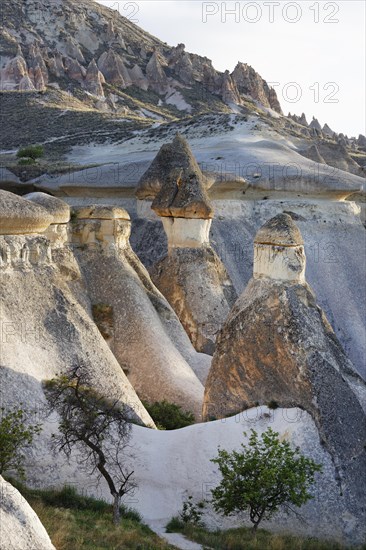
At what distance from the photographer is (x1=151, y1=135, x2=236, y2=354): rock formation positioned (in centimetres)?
1823

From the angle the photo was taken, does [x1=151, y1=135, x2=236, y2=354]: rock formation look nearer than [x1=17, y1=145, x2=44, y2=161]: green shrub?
Yes

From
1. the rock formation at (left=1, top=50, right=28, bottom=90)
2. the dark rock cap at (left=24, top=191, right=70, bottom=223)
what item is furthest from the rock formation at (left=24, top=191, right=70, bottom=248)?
the rock formation at (left=1, top=50, right=28, bottom=90)

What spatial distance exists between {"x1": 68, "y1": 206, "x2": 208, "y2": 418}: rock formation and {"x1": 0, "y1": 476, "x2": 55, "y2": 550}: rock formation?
7826mm

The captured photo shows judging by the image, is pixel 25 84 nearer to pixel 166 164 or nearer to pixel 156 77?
pixel 156 77

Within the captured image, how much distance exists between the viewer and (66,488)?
10.5 meters

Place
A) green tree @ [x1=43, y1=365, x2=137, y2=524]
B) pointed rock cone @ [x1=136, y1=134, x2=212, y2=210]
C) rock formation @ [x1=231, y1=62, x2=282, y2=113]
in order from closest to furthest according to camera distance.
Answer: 1. green tree @ [x1=43, y1=365, x2=137, y2=524]
2. pointed rock cone @ [x1=136, y1=134, x2=212, y2=210]
3. rock formation @ [x1=231, y1=62, x2=282, y2=113]

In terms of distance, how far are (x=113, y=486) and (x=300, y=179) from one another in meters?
17.6

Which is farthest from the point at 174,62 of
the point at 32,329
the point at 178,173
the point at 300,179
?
the point at 32,329

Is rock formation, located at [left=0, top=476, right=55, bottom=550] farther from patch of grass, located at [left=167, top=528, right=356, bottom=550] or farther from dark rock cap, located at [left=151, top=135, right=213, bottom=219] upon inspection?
dark rock cap, located at [left=151, top=135, right=213, bottom=219]

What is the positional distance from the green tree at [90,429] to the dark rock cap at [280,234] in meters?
3.24

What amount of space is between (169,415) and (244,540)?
163 inches

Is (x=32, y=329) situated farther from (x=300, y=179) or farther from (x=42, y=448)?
(x=300, y=179)

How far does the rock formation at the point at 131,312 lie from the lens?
48.0 ft

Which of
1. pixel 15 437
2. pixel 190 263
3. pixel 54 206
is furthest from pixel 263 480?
pixel 190 263
